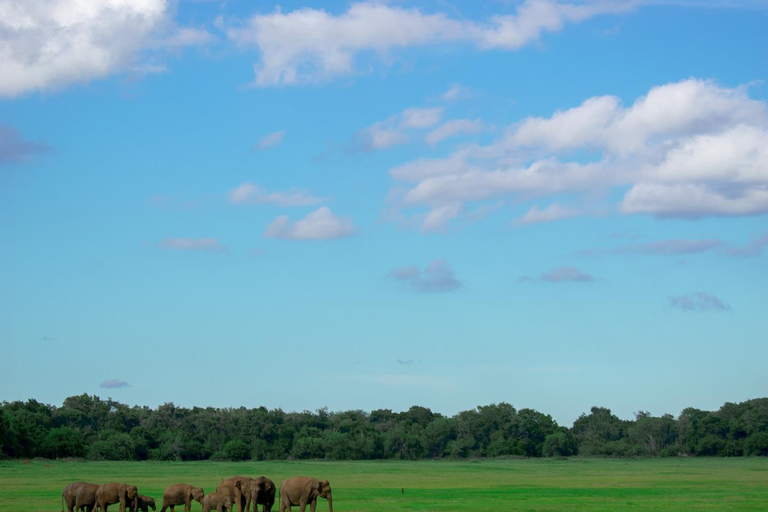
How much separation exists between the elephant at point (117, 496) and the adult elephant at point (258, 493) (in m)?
3.86

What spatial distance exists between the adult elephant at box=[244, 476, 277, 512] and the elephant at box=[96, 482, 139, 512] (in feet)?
12.7

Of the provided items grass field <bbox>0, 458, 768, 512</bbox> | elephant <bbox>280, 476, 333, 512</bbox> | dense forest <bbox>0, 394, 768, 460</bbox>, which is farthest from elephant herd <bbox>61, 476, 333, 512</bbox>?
dense forest <bbox>0, 394, 768, 460</bbox>

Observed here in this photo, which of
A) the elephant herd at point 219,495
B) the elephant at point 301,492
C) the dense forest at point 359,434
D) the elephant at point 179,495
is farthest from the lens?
the dense forest at point 359,434

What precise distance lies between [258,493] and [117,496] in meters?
4.93

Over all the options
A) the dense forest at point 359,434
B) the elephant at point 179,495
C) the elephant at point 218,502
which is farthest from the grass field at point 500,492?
the dense forest at point 359,434

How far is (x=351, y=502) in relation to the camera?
140ft

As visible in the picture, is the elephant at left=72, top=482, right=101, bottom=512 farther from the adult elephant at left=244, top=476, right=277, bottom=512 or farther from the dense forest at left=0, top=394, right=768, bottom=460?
the dense forest at left=0, top=394, right=768, bottom=460

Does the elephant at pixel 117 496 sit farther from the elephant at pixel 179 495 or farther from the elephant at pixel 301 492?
the elephant at pixel 301 492

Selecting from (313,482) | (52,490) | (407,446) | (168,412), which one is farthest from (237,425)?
(313,482)

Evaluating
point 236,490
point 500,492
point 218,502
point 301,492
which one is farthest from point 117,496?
point 500,492

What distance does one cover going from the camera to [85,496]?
3359 centimetres

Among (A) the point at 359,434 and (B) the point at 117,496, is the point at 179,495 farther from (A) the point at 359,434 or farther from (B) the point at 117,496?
(A) the point at 359,434

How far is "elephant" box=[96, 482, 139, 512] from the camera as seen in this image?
110 feet

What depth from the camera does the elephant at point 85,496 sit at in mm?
33438
